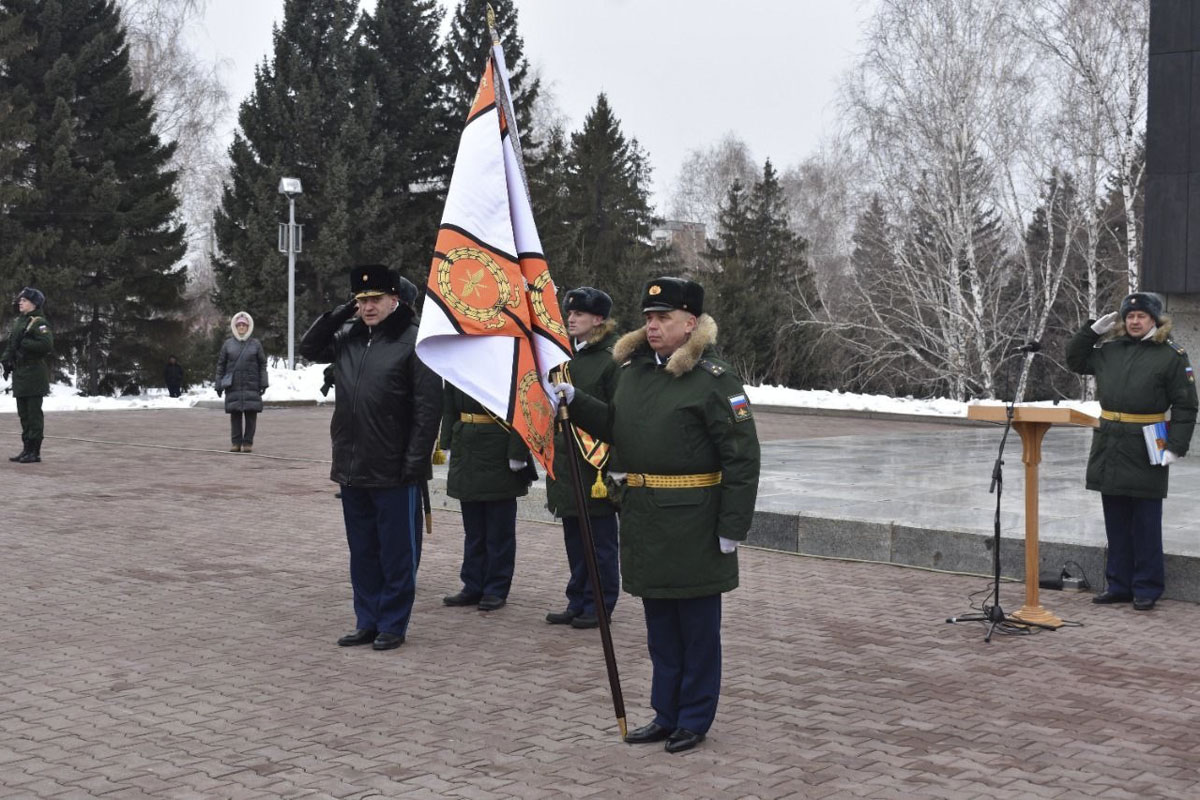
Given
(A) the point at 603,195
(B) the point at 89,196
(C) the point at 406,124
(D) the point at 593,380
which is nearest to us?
(D) the point at 593,380

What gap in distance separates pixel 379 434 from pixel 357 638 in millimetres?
1113

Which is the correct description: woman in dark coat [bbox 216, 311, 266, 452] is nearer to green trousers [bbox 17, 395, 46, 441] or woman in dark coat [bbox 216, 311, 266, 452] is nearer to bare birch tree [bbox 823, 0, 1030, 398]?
green trousers [bbox 17, 395, 46, 441]

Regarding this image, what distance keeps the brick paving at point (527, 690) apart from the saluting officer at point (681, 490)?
0.32 meters

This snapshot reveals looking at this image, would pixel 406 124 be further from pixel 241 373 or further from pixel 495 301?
pixel 495 301

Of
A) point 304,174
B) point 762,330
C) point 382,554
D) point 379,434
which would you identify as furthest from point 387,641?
point 304,174

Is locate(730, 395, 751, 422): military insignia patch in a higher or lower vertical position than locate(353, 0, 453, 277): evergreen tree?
lower

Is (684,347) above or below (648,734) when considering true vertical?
above

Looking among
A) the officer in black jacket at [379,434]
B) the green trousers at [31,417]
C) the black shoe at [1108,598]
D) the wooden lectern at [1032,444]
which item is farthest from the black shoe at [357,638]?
the green trousers at [31,417]

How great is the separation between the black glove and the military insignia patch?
2.69 m

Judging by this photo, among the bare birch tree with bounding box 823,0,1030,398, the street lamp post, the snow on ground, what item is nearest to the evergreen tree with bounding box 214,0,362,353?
the street lamp post

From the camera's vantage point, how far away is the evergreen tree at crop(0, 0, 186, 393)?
37.3 meters

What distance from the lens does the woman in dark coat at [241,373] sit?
17453mm

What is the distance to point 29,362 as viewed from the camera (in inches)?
622

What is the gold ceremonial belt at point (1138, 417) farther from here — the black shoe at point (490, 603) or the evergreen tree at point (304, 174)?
the evergreen tree at point (304, 174)
